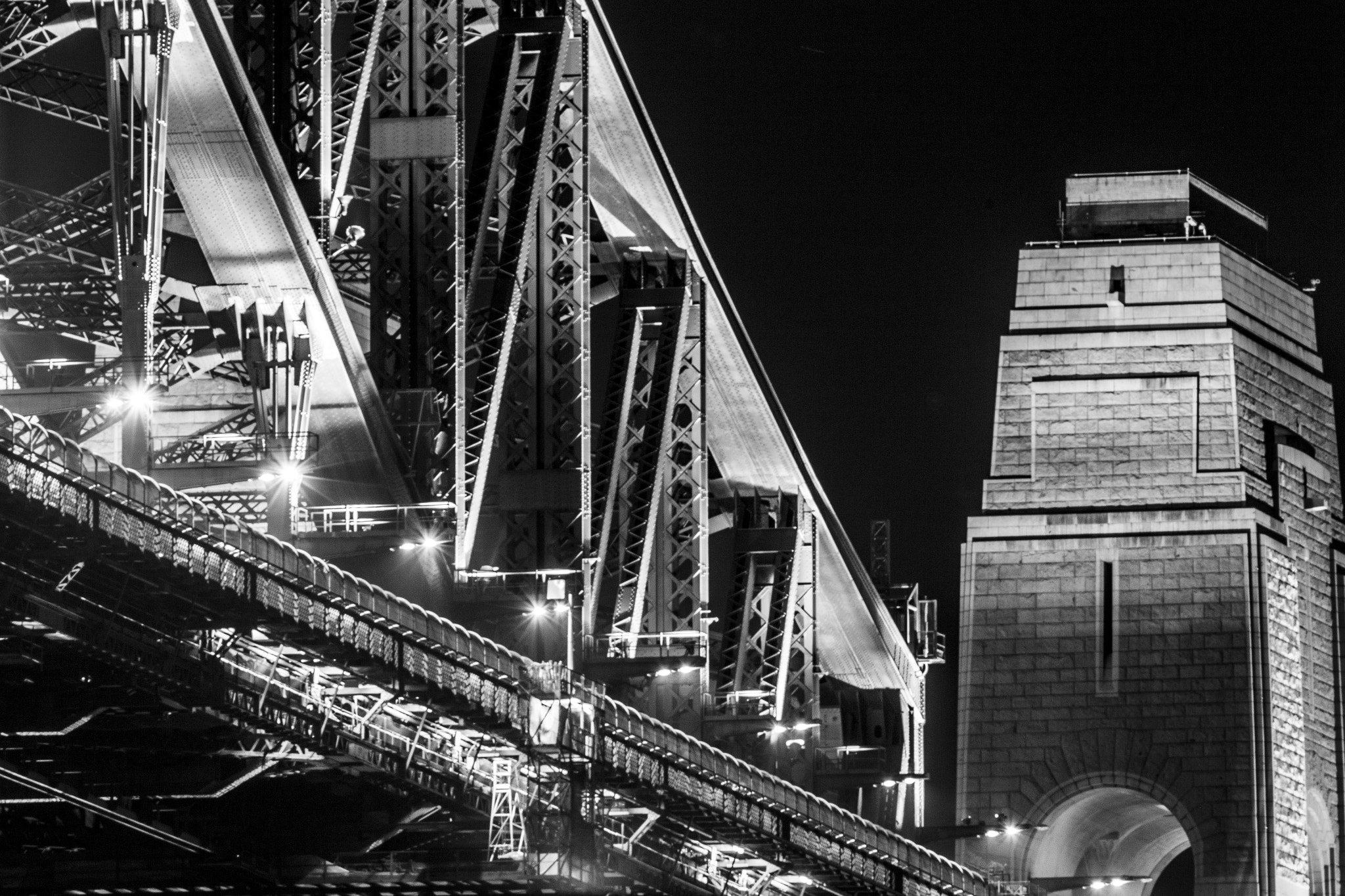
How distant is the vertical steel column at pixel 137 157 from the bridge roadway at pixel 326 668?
2726 mm

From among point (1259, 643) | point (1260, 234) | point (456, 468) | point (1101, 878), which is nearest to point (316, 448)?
point (456, 468)

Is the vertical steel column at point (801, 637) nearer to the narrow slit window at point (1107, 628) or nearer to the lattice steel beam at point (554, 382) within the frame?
the narrow slit window at point (1107, 628)

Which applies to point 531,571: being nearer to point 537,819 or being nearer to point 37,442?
point 537,819

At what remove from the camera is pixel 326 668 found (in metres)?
62.4

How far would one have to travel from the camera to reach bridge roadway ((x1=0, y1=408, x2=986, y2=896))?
190 ft

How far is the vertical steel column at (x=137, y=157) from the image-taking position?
197ft

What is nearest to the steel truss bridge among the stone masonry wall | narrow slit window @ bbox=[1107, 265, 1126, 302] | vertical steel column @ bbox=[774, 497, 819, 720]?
vertical steel column @ bbox=[774, 497, 819, 720]

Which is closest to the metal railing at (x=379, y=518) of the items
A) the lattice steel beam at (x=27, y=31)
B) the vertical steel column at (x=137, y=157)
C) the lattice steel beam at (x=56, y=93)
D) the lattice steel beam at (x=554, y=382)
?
the lattice steel beam at (x=554, y=382)

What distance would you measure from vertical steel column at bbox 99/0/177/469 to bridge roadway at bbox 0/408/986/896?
273 centimetres

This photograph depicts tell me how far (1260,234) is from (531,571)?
191 feet

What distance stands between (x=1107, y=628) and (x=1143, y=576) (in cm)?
226

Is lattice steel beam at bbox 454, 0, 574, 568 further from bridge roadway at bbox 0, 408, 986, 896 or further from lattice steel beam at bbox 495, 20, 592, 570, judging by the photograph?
bridge roadway at bbox 0, 408, 986, 896

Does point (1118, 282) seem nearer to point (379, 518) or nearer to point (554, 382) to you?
point (554, 382)

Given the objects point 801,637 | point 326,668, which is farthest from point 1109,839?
point 326,668
